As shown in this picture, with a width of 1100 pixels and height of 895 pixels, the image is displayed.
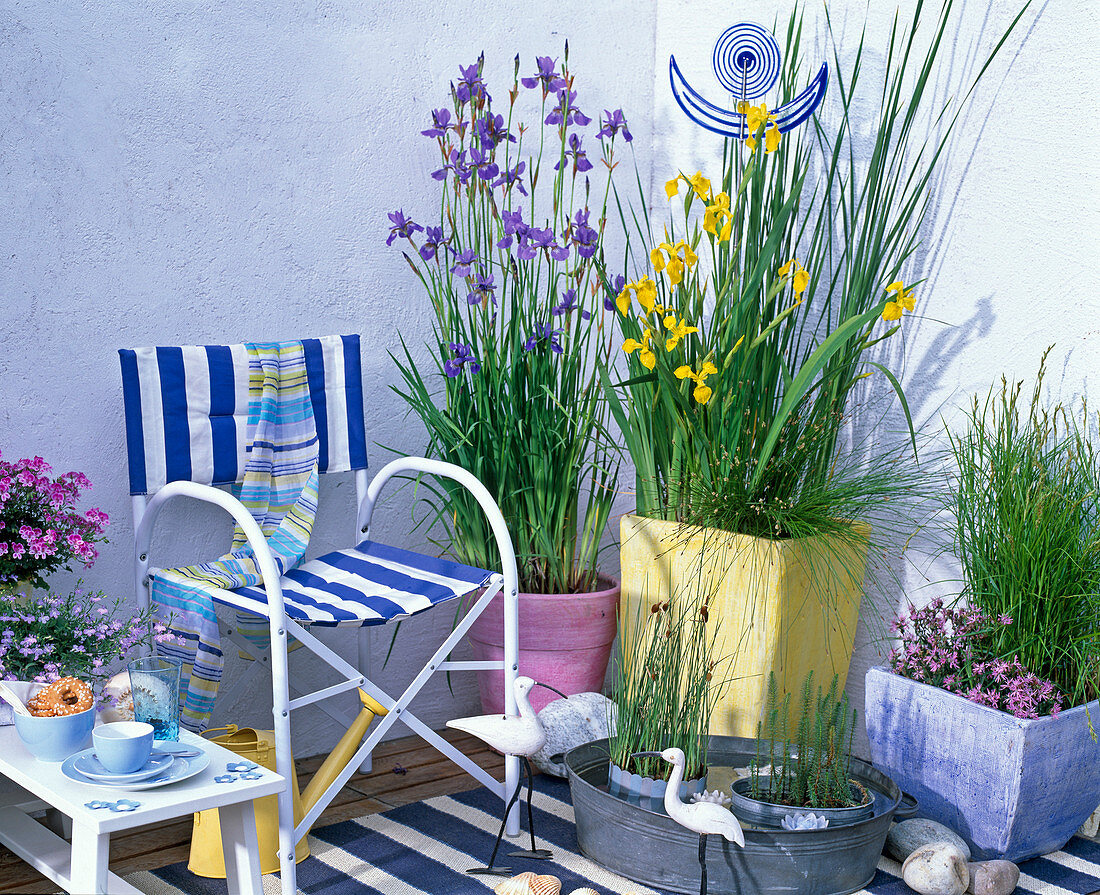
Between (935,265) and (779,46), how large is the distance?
703 mm

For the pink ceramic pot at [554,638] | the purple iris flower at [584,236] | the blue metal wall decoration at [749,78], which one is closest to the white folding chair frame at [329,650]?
the pink ceramic pot at [554,638]

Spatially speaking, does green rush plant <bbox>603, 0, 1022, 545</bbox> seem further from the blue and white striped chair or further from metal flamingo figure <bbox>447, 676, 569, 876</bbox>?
metal flamingo figure <bbox>447, 676, 569, 876</bbox>

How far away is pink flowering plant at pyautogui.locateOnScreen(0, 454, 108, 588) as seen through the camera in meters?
1.77

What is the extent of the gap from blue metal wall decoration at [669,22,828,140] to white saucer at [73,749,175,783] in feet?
6.13

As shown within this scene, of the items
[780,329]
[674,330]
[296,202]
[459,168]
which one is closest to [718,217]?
[674,330]

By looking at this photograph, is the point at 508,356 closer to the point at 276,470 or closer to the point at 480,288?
the point at 480,288

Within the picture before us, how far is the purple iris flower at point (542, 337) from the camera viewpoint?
7.87 feet

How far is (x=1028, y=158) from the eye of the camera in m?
2.29

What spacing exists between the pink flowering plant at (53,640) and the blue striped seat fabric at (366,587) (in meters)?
0.20

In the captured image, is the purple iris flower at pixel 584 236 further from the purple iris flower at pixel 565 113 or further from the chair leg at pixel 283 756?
the chair leg at pixel 283 756

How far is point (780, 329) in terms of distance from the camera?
7.98ft

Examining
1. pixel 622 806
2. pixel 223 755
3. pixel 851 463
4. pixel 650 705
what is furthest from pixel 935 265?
pixel 223 755

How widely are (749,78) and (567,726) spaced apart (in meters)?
1.63

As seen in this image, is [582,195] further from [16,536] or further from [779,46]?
[16,536]
